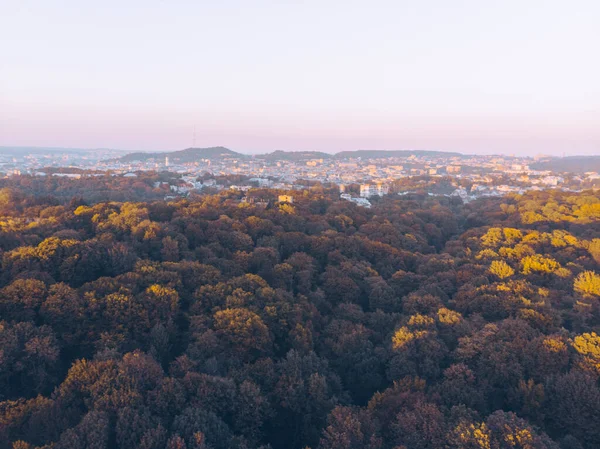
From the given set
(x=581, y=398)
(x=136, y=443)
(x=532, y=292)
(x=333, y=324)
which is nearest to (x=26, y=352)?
(x=136, y=443)

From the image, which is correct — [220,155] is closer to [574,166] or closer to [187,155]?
[187,155]

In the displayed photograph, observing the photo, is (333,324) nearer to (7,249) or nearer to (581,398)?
(581,398)

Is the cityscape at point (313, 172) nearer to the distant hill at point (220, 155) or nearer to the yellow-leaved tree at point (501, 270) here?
the distant hill at point (220, 155)

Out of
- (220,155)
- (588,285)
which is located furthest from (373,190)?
(220,155)

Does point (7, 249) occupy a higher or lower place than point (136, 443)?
higher

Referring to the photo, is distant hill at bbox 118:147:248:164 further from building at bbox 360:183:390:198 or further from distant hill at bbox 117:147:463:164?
building at bbox 360:183:390:198

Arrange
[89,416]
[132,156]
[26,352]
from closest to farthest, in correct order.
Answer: [89,416], [26,352], [132,156]

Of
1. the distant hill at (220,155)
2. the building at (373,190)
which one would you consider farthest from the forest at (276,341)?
the distant hill at (220,155)
